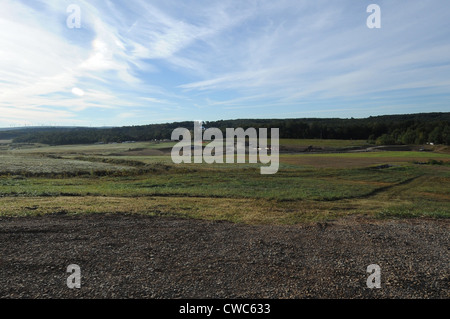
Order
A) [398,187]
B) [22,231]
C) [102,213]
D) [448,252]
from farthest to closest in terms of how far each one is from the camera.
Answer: [398,187], [102,213], [22,231], [448,252]

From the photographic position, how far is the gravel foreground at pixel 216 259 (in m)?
7.53

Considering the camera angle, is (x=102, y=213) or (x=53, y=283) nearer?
(x=53, y=283)

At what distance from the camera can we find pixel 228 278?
8141 millimetres

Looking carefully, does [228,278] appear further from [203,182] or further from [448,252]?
[203,182]

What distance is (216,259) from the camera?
9375 mm

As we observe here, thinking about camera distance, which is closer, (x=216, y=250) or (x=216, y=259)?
(x=216, y=259)

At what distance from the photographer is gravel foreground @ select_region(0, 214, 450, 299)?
7.53 m

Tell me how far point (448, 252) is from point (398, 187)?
79.5 feet

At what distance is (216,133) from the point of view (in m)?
115

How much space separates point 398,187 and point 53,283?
3416 centimetres

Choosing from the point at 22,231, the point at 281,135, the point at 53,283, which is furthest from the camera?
the point at 281,135

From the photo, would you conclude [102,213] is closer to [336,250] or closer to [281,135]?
[336,250]

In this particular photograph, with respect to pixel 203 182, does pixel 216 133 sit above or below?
above
